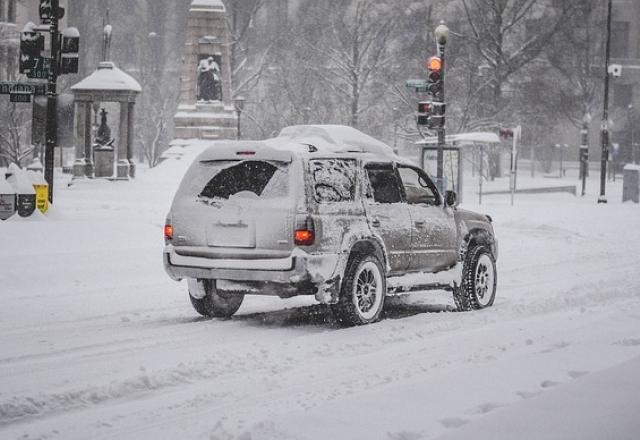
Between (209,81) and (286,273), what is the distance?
3507 centimetres

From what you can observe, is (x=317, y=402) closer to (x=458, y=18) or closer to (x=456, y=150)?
(x=456, y=150)

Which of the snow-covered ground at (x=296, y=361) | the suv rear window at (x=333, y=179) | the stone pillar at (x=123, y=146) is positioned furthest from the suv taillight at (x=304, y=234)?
the stone pillar at (x=123, y=146)

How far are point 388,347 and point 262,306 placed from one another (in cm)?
348

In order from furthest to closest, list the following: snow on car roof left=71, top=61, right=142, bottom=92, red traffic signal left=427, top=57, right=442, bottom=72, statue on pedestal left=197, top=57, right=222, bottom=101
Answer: statue on pedestal left=197, top=57, right=222, bottom=101 < snow on car roof left=71, top=61, right=142, bottom=92 < red traffic signal left=427, top=57, right=442, bottom=72

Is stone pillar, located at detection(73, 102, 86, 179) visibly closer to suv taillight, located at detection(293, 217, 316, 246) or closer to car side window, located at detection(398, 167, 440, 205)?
car side window, located at detection(398, 167, 440, 205)

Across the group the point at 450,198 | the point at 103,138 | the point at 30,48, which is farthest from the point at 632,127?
the point at 450,198

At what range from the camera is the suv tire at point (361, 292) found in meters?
10.4

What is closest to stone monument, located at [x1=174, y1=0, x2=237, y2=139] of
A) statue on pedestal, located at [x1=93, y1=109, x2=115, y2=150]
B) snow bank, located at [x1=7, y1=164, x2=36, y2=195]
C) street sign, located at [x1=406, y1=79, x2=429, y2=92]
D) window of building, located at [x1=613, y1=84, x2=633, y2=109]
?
statue on pedestal, located at [x1=93, y1=109, x2=115, y2=150]

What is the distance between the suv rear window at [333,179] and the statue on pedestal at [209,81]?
34104 mm

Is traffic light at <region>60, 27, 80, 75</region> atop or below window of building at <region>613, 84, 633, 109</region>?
below

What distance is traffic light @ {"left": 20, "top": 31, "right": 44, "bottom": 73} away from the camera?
17.3 metres

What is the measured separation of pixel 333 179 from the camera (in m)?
10.6

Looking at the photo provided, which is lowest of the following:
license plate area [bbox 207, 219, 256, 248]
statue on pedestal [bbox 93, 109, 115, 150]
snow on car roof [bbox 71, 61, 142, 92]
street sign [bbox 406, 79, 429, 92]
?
license plate area [bbox 207, 219, 256, 248]

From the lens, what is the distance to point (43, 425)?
6.48m
